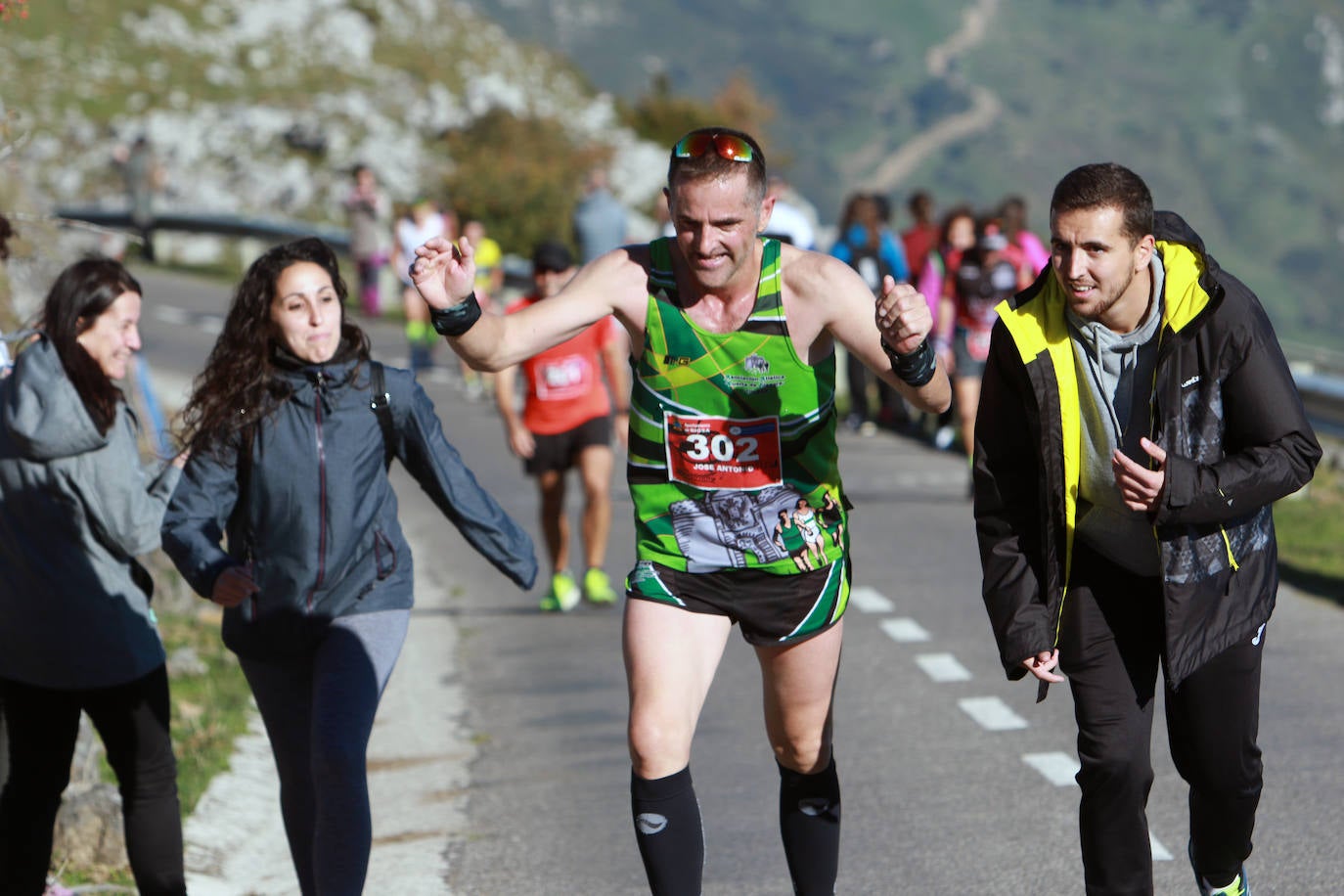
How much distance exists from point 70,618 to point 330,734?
30.0 inches

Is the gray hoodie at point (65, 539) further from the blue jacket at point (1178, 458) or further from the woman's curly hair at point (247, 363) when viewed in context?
the blue jacket at point (1178, 458)

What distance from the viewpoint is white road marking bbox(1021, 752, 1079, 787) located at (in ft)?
21.9

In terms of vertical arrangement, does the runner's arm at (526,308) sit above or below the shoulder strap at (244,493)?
above

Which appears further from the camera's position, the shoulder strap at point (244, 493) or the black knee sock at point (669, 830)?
the shoulder strap at point (244, 493)

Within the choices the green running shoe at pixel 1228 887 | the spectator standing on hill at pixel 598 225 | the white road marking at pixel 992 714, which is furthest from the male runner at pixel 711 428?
the spectator standing on hill at pixel 598 225

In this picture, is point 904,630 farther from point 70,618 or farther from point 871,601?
point 70,618

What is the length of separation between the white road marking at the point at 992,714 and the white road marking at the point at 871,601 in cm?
197

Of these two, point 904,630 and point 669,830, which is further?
point 904,630

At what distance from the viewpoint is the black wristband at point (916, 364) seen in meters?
4.35

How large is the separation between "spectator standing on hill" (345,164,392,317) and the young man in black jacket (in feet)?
67.9

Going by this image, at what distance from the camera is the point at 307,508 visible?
187 inches

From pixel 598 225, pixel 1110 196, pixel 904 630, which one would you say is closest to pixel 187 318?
pixel 598 225

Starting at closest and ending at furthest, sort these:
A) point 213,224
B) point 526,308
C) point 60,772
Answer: point 526,308 < point 60,772 < point 213,224

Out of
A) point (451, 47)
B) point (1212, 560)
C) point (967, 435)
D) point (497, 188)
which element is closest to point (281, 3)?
point (451, 47)
